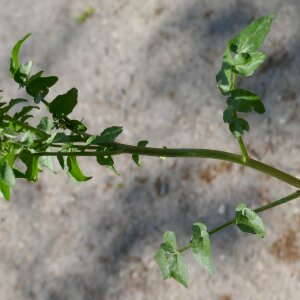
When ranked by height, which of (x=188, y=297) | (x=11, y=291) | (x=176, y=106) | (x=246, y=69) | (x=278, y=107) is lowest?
(x=246, y=69)

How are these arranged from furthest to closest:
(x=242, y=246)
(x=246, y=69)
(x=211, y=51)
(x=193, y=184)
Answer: (x=211, y=51) → (x=193, y=184) → (x=242, y=246) → (x=246, y=69)

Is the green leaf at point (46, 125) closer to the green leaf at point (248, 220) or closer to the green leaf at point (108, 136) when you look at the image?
the green leaf at point (108, 136)

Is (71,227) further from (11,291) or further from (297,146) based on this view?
(297,146)

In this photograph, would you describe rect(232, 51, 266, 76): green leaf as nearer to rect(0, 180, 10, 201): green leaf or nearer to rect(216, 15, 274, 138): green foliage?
rect(216, 15, 274, 138): green foliage

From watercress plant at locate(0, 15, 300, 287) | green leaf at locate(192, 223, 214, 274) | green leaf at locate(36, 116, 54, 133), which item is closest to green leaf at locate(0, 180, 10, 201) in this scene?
watercress plant at locate(0, 15, 300, 287)

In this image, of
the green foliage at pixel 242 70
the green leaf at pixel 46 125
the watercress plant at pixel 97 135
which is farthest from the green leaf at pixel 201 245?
the green leaf at pixel 46 125

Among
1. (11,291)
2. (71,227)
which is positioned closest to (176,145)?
(71,227)
